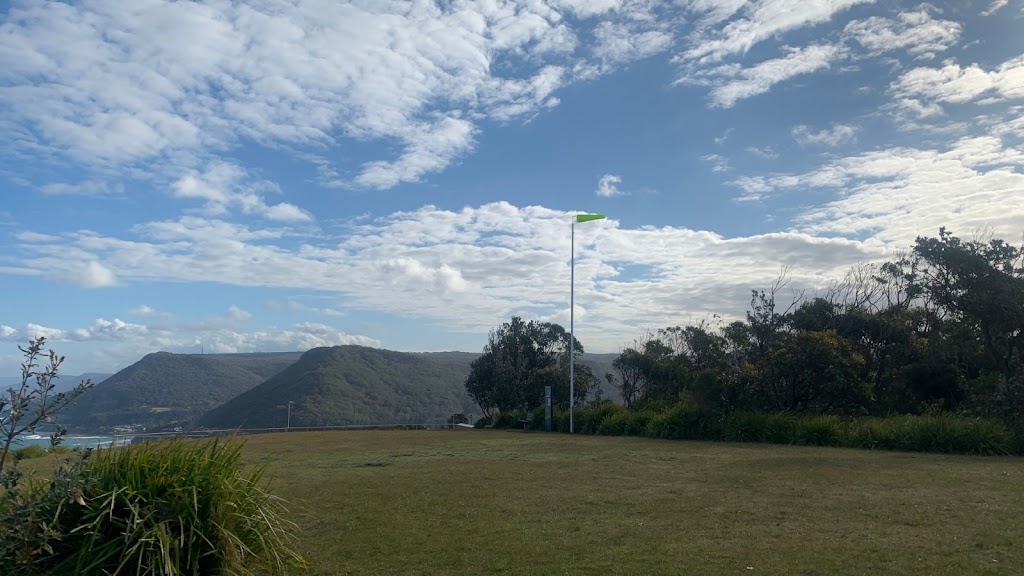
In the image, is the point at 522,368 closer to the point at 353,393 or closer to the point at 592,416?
the point at 592,416

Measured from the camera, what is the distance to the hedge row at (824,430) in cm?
1226

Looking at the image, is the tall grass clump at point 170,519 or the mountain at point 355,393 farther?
the mountain at point 355,393

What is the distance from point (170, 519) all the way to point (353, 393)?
39827 mm

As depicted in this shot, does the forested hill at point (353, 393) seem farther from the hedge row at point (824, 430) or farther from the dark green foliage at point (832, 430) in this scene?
the dark green foliage at point (832, 430)

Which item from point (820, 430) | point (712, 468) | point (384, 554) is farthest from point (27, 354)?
point (820, 430)

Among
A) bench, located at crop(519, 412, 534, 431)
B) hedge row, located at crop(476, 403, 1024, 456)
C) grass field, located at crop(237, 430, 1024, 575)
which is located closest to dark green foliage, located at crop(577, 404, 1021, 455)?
hedge row, located at crop(476, 403, 1024, 456)

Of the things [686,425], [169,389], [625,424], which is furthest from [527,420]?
[169,389]

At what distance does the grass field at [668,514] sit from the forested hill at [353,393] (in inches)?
979

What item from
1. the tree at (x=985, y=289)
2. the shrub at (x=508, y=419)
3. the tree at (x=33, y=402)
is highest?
the tree at (x=985, y=289)

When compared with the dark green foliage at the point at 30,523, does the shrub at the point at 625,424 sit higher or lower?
lower

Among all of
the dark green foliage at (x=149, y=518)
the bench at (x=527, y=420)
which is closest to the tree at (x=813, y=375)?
the bench at (x=527, y=420)

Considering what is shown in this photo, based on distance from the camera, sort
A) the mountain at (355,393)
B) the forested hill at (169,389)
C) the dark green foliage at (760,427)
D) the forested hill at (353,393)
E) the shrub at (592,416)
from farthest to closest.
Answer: the forested hill at (353,393) < the mountain at (355,393) < the forested hill at (169,389) < the shrub at (592,416) < the dark green foliage at (760,427)

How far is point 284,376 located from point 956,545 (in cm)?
4698

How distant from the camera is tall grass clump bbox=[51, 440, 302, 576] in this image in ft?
15.3
